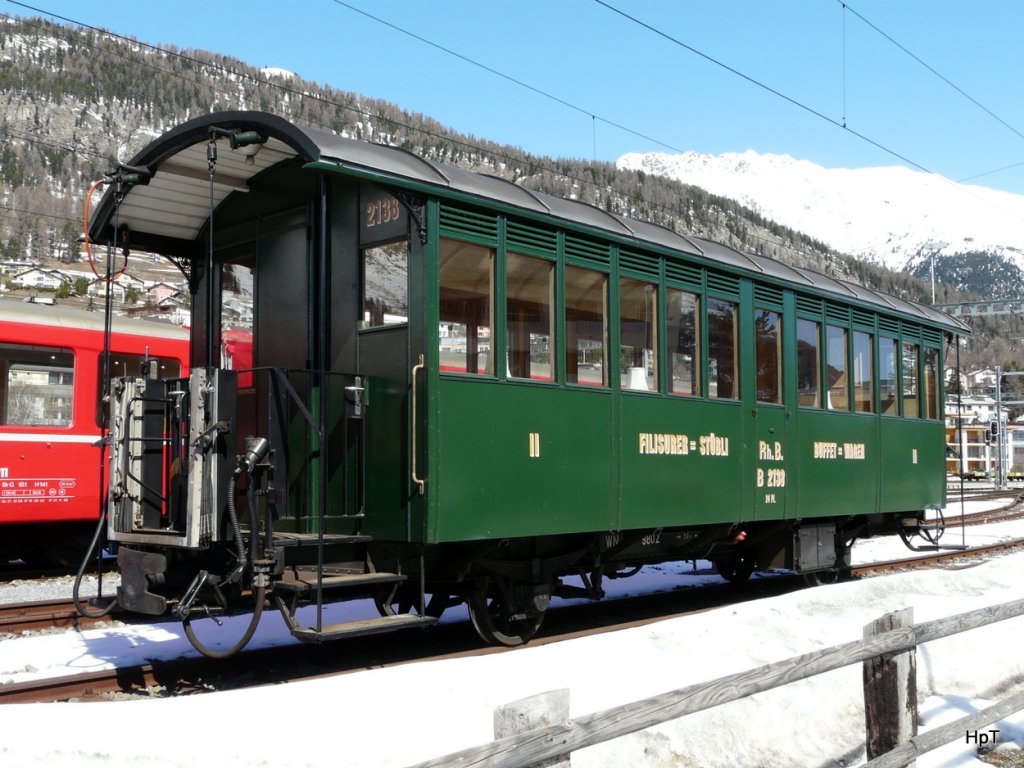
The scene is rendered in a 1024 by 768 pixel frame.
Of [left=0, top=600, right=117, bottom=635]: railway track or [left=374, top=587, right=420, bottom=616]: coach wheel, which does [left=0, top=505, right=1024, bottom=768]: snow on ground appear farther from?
[left=374, top=587, right=420, bottom=616]: coach wheel

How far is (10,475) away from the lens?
12.7 m

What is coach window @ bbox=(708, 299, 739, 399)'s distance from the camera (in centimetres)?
967

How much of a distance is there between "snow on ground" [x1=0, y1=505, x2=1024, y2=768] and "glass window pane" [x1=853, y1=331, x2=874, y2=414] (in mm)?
3283

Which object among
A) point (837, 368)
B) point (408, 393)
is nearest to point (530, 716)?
point (408, 393)

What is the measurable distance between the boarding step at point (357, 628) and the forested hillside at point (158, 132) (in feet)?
409

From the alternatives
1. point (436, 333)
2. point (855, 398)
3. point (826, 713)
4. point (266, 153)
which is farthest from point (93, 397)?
point (826, 713)

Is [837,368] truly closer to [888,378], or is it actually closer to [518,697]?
[888,378]

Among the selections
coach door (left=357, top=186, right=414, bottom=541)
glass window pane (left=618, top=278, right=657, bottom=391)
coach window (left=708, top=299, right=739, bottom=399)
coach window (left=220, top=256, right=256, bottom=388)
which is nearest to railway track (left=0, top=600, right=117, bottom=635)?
coach window (left=220, top=256, right=256, bottom=388)

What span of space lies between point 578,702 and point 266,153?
4.52m

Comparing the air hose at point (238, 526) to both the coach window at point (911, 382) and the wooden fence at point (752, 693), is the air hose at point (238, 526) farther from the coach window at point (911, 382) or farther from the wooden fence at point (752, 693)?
the coach window at point (911, 382)

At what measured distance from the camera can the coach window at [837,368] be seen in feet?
37.7

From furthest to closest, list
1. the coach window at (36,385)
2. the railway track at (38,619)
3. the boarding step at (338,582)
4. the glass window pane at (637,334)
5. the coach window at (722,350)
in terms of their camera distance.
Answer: the coach window at (36,385) < the coach window at (722,350) < the railway track at (38,619) < the glass window pane at (637,334) < the boarding step at (338,582)

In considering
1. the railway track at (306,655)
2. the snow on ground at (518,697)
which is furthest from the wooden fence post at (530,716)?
the railway track at (306,655)

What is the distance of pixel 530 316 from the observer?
25.2 feet
